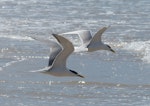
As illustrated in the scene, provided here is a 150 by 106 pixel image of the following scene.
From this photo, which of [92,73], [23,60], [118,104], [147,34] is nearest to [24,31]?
[147,34]

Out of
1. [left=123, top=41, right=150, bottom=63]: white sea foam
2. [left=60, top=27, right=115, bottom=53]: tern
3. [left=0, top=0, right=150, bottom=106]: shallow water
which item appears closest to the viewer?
[left=60, top=27, right=115, bottom=53]: tern

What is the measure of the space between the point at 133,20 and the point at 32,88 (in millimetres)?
10432

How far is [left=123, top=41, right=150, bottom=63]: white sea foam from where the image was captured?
19.6 m

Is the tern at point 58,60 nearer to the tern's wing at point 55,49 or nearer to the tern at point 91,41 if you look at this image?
the tern's wing at point 55,49

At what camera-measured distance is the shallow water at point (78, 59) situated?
609 inches

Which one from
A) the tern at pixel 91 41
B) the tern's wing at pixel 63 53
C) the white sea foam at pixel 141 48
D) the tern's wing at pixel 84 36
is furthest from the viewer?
the white sea foam at pixel 141 48

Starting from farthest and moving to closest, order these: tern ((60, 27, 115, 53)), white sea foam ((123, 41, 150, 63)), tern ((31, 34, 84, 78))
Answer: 1. white sea foam ((123, 41, 150, 63))
2. tern ((60, 27, 115, 53))
3. tern ((31, 34, 84, 78))

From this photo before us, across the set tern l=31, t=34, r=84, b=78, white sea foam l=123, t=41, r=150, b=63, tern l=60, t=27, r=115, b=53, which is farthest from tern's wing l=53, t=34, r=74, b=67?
white sea foam l=123, t=41, r=150, b=63

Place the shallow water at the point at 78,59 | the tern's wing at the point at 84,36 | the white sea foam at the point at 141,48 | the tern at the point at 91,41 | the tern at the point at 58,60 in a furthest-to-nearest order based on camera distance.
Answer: the white sea foam at the point at 141,48 → the shallow water at the point at 78,59 → the tern's wing at the point at 84,36 → the tern at the point at 91,41 → the tern at the point at 58,60

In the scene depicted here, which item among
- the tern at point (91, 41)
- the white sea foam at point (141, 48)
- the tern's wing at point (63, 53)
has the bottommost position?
the white sea foam at point (141, 48)

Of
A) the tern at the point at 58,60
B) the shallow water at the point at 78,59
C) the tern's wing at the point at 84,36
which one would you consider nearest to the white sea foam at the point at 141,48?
the shallow water at the point at 78,59

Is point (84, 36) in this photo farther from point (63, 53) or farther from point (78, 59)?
point (78, 59)

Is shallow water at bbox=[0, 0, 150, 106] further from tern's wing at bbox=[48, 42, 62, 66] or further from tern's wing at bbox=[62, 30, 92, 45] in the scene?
tern's wing at bbox=[48, 42, 62, 66]

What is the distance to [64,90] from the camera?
627 inches
